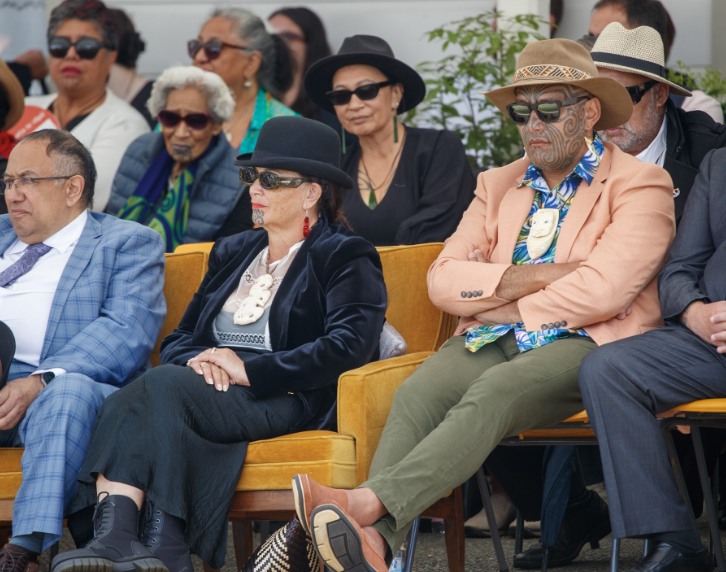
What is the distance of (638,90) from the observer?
4.30m

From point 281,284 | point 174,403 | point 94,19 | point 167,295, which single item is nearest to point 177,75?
point 94,19

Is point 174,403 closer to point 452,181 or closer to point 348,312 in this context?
point 348,312

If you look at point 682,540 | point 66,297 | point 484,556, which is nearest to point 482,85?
point 484,556

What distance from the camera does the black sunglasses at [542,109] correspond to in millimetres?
3789

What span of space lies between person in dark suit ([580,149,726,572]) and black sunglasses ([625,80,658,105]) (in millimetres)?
721

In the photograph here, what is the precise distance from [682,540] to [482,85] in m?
3.49

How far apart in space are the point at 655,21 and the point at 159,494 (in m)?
3.87

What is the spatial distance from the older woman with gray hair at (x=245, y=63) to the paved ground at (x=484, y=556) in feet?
8.58

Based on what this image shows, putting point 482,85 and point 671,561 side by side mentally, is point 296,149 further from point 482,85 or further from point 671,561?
point 482,85

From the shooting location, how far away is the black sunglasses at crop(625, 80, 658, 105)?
14.1 ft

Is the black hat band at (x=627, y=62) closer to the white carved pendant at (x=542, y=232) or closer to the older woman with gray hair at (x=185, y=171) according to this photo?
the white carved pendant at (x=542, y=232)

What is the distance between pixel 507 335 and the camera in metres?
3.75

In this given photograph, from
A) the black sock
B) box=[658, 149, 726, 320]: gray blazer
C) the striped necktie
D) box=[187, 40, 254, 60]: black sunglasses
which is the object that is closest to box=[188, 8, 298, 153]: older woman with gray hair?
box=[187, 40, 254, 60]: black sunglasses

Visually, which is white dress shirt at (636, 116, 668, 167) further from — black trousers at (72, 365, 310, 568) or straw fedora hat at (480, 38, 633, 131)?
black trousers at (72, 365, 310, 568)
